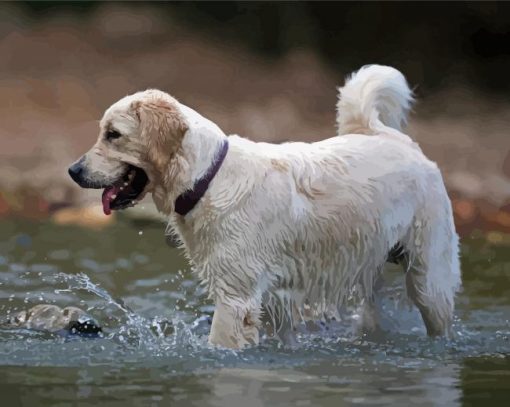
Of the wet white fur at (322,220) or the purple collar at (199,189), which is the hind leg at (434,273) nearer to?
the wet white fur at (322,220)

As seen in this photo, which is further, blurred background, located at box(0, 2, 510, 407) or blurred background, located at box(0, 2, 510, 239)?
blurred background, located at box(0, 2, 510, 239)

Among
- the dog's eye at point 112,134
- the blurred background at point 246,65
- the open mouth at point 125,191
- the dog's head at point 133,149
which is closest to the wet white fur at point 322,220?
the dog's head at point 133,149

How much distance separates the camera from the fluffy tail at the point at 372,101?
7.59m

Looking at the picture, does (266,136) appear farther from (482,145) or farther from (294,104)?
(482,145)

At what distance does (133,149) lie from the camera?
6773 millimetres

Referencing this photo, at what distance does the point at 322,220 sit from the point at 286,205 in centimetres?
25

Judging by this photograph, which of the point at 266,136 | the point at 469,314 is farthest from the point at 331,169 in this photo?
the point at 266,136

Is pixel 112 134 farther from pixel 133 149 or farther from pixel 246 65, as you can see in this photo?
pixel 246 65

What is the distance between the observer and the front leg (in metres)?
6.82

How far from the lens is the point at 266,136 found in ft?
50.1

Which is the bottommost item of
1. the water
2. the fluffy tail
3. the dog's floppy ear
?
the water

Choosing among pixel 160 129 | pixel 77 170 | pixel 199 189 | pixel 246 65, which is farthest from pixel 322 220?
pixel 246 65

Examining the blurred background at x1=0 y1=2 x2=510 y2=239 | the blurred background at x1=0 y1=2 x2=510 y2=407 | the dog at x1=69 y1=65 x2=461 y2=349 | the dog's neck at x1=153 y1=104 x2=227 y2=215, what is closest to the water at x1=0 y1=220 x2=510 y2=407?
the blurred background at x1=0 y1=2 x2=510 y2=407

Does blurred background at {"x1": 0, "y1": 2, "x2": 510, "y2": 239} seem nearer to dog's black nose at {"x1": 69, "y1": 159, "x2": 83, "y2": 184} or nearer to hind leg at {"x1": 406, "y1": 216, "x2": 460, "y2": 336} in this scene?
hind leg at {"x1": 406, "y1": 216, "x2": 460, "y2": 336}
